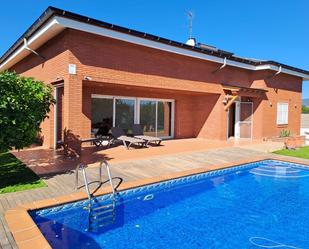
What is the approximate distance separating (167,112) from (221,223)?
1359 cm

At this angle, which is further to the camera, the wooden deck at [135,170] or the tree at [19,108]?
the tree at [19,108]

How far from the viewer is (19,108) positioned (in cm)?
723

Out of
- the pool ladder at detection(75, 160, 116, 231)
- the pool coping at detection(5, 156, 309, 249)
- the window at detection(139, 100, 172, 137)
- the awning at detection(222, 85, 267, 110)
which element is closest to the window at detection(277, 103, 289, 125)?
the awning at detection(222, 85, 267, 110)

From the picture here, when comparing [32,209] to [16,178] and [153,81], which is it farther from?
[153,81]

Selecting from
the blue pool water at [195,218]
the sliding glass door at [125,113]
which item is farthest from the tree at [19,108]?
the sliding glass door at [125,113]

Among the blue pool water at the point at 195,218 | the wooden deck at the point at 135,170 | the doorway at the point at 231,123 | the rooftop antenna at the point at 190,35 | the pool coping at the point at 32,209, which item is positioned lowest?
the blue pool water at the point at 195,218

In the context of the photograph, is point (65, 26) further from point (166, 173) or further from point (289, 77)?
point (289, 77)

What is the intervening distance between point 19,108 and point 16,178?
2232 mm

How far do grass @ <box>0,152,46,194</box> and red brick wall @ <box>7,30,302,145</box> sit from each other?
283 centimetres

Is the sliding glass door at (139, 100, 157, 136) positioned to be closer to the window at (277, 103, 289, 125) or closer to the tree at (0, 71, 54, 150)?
the tree at (0, 71, 54, 150)

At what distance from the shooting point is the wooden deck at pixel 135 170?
6.05m

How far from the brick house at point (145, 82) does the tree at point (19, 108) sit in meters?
3.56

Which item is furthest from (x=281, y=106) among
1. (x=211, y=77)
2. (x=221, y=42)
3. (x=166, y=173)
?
(x=166, y=173)

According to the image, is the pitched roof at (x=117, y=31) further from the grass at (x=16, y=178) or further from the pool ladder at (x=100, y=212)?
the pool ladder at (x=100, y=212)
